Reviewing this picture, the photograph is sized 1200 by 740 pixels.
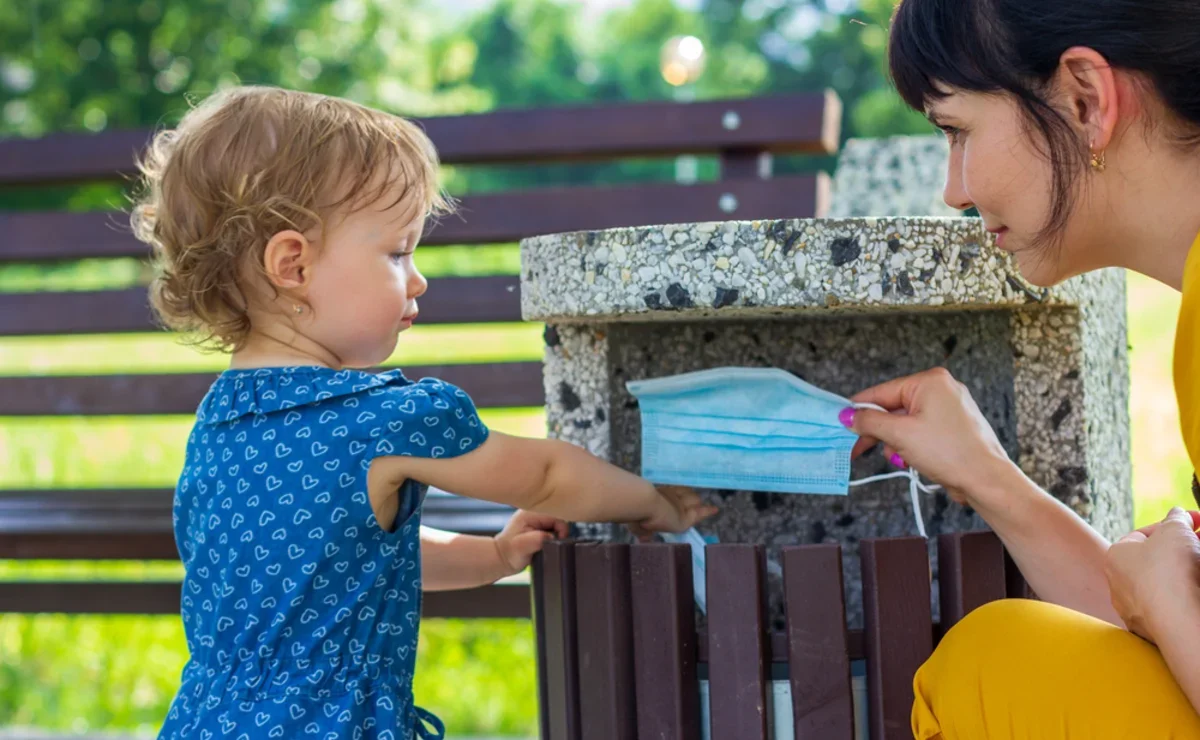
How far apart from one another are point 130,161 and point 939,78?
3.17 metres

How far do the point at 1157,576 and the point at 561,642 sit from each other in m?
0.70

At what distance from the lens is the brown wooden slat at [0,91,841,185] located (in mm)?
3531

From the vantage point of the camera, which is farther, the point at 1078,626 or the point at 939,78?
the point at 939,78

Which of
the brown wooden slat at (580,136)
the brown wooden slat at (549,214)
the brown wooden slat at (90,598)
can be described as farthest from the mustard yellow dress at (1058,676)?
the brown wooden slat at (580,136)

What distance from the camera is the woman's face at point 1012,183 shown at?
135 cm

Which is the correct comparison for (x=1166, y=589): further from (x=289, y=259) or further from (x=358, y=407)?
(x=289, y=259)

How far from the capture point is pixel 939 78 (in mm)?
1395

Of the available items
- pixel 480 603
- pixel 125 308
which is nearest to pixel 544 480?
pixel 480 603

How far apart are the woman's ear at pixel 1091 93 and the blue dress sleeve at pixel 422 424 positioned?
0.78 m

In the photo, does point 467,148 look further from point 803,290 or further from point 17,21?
point 17,21

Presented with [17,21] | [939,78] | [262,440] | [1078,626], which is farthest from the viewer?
[17,21]

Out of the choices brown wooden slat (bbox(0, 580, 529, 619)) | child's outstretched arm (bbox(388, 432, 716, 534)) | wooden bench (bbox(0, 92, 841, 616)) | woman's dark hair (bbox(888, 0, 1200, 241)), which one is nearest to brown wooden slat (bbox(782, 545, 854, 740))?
child's outstretched arm (bbox(388, 432, 716, 534))

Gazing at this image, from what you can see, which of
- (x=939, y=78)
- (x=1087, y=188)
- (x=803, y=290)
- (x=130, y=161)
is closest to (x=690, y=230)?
(x=803, y=290)

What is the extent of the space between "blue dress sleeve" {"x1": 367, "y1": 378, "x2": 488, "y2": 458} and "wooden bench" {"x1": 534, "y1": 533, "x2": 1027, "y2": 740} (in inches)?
8.2
